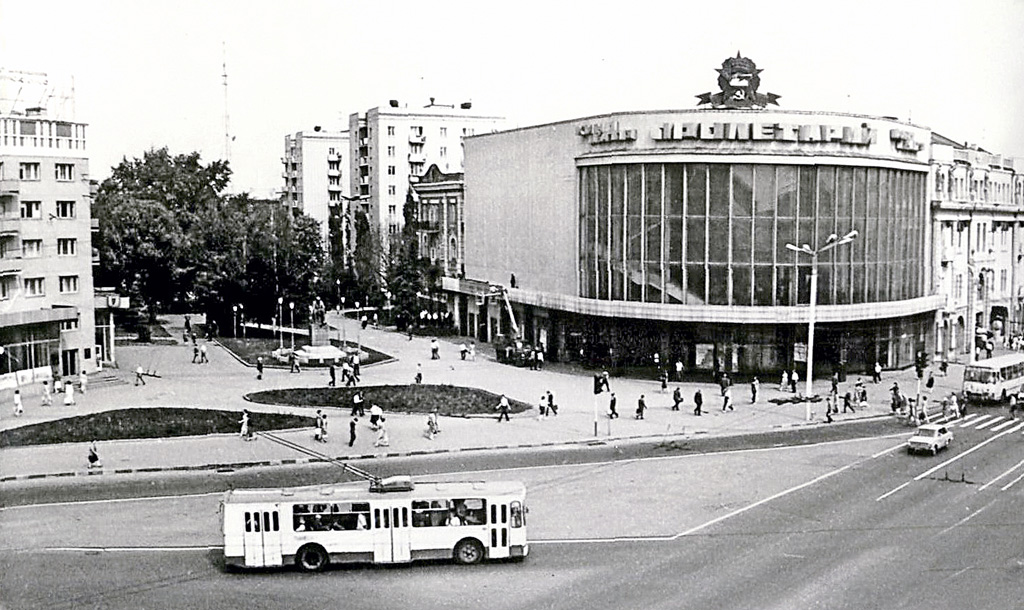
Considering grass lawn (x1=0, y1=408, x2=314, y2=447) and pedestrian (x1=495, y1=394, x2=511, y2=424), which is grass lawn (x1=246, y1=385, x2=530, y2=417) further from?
grass lawn (x1=0, y1=408, x2=314, y2=447)

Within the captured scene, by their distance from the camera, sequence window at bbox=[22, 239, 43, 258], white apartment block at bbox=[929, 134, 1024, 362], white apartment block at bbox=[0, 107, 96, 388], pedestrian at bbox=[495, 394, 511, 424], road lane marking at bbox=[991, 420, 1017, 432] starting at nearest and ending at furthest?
road lane marking at bbox=[991, 420, 1017, 432] < pedestrian at bbox=[495, 394, 511, 424] < white apartment block at bbox=[0, 107, 96, 388] < window at bbox=[22, 239, 43, 258] < white apartment block at bbox=[929, 134, 1024, 362]

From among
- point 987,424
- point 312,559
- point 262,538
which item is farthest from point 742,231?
point 262,538

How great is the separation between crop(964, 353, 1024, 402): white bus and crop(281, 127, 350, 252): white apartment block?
7471 cm

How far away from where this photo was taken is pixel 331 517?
84.5 ft

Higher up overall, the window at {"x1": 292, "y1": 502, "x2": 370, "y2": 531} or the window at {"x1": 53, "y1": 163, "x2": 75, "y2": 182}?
the window at {"x1": 53, "y1": 163, "x2": 75, "y2": 182}

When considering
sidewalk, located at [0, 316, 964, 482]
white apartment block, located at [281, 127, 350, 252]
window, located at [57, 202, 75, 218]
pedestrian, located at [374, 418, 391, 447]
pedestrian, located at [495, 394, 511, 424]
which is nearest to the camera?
sidewalk, located at [0, 316, 964, 482]

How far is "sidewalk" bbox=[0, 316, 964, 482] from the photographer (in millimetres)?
37656

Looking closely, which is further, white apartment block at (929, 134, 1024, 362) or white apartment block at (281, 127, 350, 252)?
white apartment block at (281, 127, 350, 252)

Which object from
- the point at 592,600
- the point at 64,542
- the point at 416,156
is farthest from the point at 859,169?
the point at 416,156

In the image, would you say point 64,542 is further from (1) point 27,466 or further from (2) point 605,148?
(2) point 605,148

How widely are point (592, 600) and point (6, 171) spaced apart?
40.0 meters

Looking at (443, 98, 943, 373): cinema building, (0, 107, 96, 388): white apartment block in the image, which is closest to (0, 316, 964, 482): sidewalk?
(0, 107, 96, 388): white apartment block

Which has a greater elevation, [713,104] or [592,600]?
[713,104]

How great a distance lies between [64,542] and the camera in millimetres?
27969
